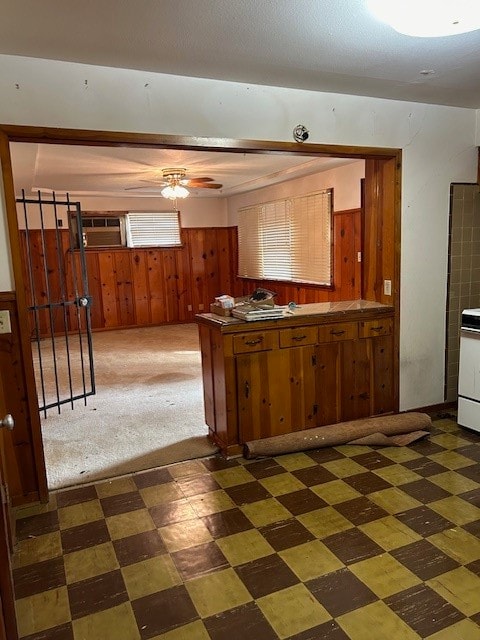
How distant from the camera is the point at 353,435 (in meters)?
3.35

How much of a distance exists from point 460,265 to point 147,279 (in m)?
5.78

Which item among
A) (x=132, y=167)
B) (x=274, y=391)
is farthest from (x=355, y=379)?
(x=132, y=167)

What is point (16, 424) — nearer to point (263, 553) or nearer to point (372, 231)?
point (263, 553)

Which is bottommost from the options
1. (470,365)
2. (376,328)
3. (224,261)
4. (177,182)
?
(470,365)

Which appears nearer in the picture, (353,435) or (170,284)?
(353,435)

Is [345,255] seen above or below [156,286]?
above

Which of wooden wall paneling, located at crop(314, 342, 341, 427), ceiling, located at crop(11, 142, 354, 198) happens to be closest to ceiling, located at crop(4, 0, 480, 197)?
ceiling, located at crop(11, 142, 354, 198)

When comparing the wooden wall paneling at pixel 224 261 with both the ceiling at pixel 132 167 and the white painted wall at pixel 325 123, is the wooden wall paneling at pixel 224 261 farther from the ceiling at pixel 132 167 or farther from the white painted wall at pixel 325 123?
the white painted wall at pixel 325 123

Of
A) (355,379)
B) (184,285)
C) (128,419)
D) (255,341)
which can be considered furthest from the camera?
(184,285)

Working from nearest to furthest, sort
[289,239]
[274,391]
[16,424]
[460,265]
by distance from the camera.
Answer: [16,424], [274,391], [460,265], [289,239]

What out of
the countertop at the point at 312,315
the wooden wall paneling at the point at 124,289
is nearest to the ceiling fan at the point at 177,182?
the countertop at the point at 312,315

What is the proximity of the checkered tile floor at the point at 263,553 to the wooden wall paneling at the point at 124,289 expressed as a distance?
5.63m

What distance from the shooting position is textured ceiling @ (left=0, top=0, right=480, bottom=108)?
2018 mm

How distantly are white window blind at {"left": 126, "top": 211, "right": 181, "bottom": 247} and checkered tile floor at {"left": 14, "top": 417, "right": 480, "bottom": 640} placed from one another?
5.93 meters
